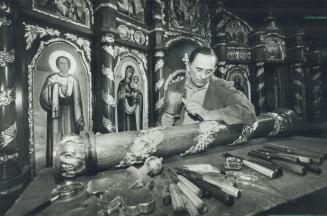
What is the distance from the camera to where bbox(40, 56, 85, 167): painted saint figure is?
341cm

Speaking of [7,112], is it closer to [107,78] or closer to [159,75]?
[107,78]

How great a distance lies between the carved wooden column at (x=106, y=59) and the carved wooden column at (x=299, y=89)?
6951mm

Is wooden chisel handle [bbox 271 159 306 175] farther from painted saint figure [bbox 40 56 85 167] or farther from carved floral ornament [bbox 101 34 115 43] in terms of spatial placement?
carved floral ornament [bbox 101 34 115 43]

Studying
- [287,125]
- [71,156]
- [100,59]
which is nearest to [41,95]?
[100,59]

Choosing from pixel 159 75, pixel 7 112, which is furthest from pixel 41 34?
pixel 159 75

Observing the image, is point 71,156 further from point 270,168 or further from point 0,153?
point 0,153

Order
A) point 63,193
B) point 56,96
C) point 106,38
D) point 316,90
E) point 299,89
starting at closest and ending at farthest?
1. point 63,193
2. point 56,96
3. point 106,38
4. point 316,90
5. point 299,89

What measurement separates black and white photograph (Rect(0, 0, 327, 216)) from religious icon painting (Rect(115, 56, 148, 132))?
1.1 inches

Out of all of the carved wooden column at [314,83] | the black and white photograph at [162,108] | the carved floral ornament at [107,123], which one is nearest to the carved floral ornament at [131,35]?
the black and white photograph at [162,108]

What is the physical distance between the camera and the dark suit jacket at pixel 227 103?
82.5 inches

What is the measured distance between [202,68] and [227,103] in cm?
59

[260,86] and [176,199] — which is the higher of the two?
[260,86]

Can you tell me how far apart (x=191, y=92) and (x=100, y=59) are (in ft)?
7.78

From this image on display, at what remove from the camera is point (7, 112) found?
2.59 meters
